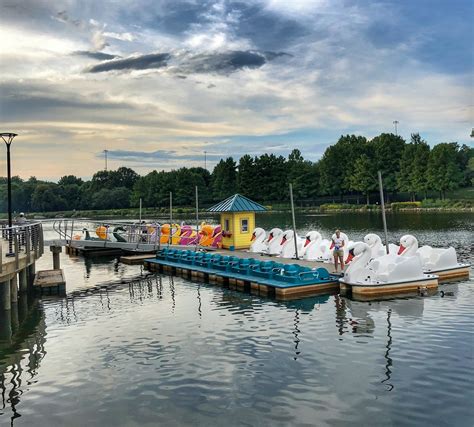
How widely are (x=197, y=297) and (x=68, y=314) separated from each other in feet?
16.1

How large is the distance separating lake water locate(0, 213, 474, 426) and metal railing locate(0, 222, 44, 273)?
208 centimetres

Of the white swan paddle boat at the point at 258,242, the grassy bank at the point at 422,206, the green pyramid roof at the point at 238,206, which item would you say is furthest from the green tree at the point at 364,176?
the white swan paddle boat at the point at 258,242

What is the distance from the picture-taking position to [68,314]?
698 inches

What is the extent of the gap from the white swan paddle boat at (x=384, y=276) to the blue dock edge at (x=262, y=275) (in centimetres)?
97

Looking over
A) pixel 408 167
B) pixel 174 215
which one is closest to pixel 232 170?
pixel 174 215

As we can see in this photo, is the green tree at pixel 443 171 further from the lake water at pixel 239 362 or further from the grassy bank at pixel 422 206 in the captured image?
the lake water at pixel 239 362

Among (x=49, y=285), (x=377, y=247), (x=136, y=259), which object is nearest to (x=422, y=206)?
(x=136, y=259)

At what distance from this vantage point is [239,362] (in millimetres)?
11781

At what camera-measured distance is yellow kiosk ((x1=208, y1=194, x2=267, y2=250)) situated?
30203 millimetres

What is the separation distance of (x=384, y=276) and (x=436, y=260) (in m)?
4.71

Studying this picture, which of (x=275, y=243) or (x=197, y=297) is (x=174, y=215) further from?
(x=197, y=297)

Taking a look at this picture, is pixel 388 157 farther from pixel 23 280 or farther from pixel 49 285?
pixel 23 280

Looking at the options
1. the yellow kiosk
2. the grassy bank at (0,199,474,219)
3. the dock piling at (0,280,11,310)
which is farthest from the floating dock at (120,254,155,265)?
the grassy bank at (0,199,474,219)

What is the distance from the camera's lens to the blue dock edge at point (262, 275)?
19203 millimetres
